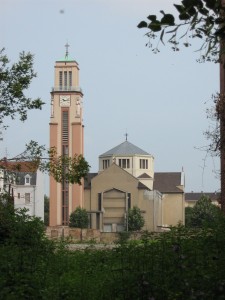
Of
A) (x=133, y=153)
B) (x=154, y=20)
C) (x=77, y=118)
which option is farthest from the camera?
(x=133, y=153)

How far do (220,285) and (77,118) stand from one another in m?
118

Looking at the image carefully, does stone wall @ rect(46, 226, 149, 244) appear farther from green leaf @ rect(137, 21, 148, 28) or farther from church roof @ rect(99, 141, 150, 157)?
church roof @ rect(99, 141, 150, 157)

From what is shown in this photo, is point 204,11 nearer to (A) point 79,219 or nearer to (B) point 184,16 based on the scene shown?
(B) point 184,16

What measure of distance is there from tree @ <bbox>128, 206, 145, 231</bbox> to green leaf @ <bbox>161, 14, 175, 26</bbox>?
99702mm

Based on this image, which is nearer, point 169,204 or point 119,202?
point 119,202

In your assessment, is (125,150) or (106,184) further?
(125,150)

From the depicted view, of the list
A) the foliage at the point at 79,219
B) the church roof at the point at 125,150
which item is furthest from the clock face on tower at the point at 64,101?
the foliage at the point at 79,219

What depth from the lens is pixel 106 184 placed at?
380 feet

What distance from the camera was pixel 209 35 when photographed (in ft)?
18.4

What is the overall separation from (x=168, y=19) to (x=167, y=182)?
134002 millimetres

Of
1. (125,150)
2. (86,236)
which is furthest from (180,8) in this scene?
(125,150)

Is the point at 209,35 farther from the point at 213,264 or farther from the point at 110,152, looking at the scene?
the point at 110,152

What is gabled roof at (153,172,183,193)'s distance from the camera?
133875mm

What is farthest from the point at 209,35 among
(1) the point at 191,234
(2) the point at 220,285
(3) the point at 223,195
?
(3) the point at 223,195
